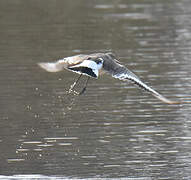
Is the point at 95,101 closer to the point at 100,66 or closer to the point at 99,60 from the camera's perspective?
the point at 99,60

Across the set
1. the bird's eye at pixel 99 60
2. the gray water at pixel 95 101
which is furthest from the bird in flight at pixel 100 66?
the gray water at pixel 95 101

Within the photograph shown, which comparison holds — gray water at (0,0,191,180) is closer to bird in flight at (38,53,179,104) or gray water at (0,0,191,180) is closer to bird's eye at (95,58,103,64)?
bird in flight at (38,53,179,104)

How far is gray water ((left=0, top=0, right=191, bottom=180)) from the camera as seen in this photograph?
11906mm

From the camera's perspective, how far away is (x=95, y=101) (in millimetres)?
15539

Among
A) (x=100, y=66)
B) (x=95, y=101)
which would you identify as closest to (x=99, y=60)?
(x=100, y=66)

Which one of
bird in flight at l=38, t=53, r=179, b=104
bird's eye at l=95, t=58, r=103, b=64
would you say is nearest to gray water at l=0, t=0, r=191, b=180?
bird in flight at l=38, t=53, r=179, b=104

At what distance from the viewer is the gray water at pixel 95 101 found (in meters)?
11.9

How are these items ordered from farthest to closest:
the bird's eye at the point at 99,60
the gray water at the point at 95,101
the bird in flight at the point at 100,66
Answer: the bird's eye at the point at 99,60, the gray water at the point at 95,101, the bird in flight at the point at 100,66

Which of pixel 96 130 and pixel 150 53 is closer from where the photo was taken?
pixel 96 130

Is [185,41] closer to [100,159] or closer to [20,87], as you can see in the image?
[20,87]

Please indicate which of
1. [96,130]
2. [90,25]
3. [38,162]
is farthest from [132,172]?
[90,25]

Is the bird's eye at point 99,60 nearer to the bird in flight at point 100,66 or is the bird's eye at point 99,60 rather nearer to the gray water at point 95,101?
the bird in flight at point 100,66

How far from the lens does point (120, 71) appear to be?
490 inches

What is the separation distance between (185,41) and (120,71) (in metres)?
9.44
